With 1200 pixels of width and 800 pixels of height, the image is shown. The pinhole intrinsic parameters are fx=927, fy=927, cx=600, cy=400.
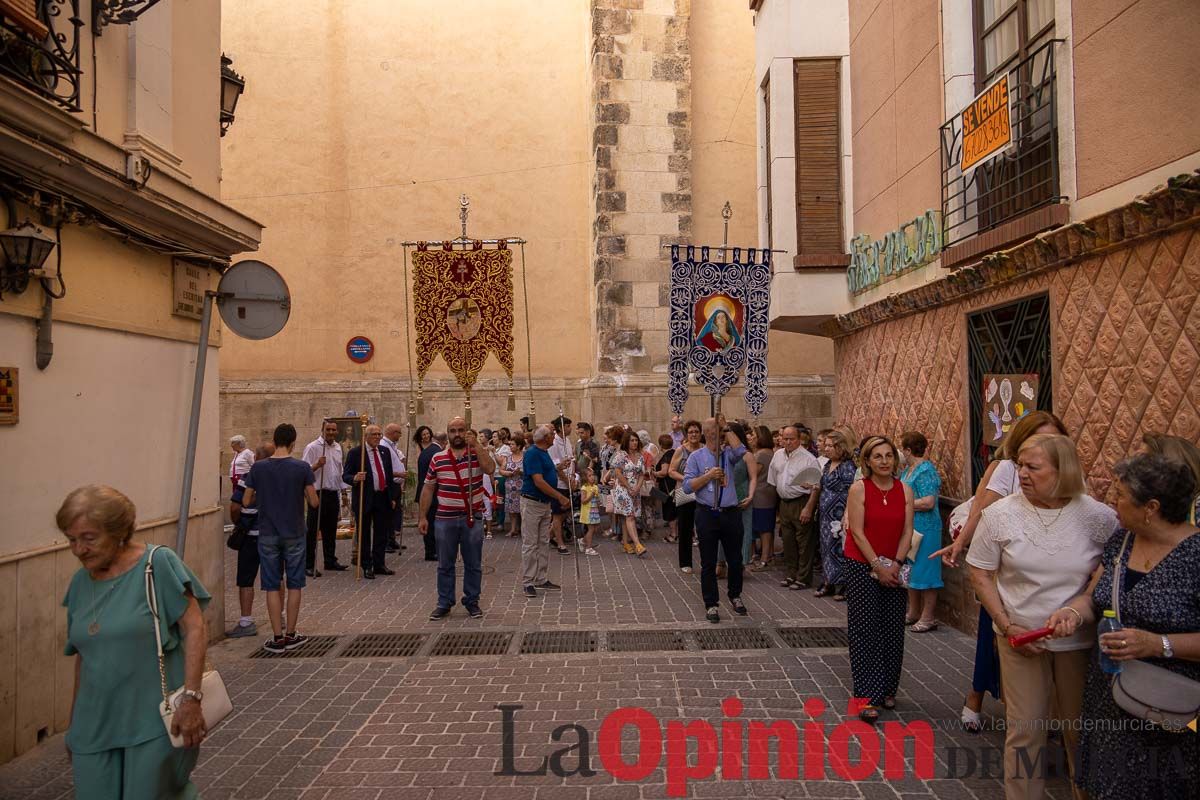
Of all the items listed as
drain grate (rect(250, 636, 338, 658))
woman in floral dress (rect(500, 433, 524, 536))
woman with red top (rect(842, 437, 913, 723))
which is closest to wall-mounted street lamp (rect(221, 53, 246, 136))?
drain grate (rect(250, 636, 338, 658))

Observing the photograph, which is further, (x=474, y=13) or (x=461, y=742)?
(x=474, y=13)

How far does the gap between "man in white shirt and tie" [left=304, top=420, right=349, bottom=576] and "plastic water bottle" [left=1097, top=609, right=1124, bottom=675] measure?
9288mm

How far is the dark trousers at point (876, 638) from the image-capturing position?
580 centimetres

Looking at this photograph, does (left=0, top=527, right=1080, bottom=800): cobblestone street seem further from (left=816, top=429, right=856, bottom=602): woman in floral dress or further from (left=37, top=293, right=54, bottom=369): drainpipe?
(left=37, top=293, right=54, bottom=369): drainpipe

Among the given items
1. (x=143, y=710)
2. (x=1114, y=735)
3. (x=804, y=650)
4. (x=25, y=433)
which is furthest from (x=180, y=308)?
(x=1114, y=735)

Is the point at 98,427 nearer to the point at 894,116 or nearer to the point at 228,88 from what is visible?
the point at 228,88

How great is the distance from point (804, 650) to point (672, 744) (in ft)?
7.90

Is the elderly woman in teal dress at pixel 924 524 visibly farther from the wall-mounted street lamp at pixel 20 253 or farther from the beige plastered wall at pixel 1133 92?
the wall-mounted street lamp at pixel 20 253

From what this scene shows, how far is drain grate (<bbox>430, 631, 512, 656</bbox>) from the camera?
296 inches

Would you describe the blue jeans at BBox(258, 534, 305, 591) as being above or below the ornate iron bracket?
below

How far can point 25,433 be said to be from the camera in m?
5.54

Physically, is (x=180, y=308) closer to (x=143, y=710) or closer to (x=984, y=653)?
(x=143, y=710)

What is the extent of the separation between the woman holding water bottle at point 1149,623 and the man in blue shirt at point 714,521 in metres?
4.73

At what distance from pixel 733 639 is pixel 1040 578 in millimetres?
4011
